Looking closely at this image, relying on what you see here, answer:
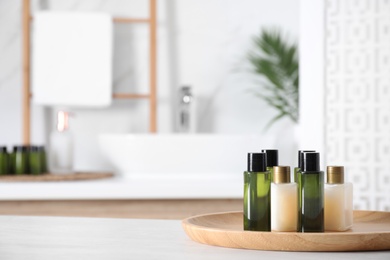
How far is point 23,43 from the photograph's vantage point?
2893 mm

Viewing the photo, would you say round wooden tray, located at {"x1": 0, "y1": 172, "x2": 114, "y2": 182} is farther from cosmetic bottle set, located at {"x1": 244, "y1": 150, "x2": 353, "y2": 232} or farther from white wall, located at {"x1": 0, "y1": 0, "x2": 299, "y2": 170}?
cosmetic bottle set, located at {"x1": 244, "y1": 150, "x2": 353, "y2": 232}

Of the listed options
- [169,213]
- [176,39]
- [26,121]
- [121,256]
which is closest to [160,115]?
[176,39]

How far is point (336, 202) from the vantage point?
1.07 meters

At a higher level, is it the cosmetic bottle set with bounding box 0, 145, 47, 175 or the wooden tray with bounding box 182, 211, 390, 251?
the cosmetic bottle set with bounding box 0, 145, 47, 175

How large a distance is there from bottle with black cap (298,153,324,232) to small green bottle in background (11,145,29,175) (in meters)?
1.48

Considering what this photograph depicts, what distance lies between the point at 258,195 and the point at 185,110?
5.76ft

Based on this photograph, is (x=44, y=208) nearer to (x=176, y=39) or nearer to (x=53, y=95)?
(x=53, y=95)

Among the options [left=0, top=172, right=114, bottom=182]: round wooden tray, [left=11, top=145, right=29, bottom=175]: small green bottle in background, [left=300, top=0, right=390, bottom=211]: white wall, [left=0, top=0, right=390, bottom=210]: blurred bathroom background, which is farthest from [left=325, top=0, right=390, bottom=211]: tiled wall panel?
[left=11, top=145, right=29, bottom=175]: small green bottle in background

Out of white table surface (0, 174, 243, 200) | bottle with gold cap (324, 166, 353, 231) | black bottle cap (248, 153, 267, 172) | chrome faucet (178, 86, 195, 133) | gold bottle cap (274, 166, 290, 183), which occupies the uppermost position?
chrome faucet (178, 86, 195, 133)

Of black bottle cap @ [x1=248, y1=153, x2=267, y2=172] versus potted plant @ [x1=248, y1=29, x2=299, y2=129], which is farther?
potted plant @ [x1=248, y1=29, x2=299, y2=129]

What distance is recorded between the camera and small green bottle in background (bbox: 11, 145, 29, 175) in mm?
2330

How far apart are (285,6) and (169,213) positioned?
1.25 m

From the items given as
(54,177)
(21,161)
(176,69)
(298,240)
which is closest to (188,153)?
(54,177)

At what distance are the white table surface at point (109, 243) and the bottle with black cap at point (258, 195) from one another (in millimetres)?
86
